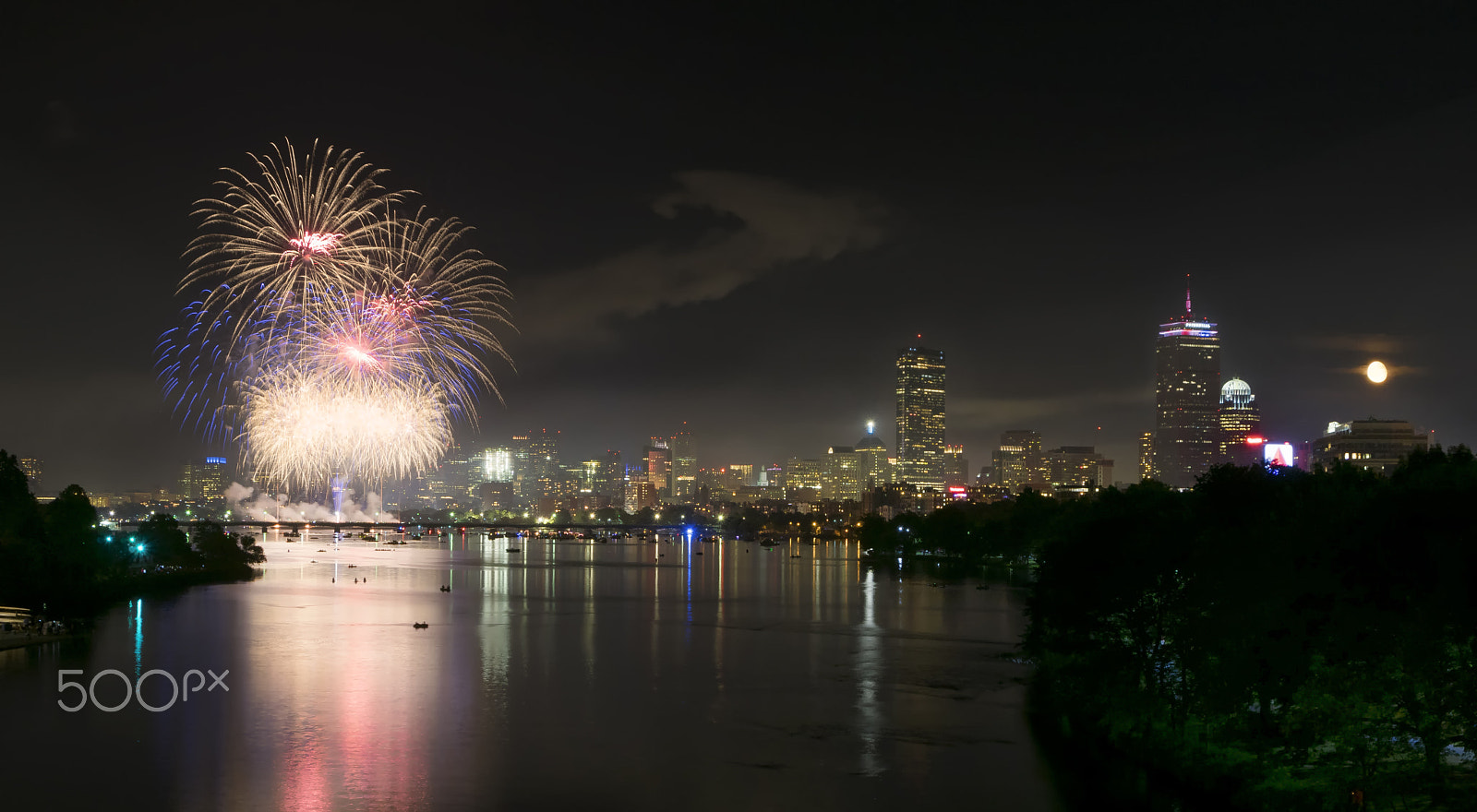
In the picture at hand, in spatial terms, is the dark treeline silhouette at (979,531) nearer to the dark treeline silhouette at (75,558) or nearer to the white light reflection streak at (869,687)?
the white light reflection streak at (869,687)

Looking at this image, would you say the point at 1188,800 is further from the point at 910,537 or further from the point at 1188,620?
the point at 910,537

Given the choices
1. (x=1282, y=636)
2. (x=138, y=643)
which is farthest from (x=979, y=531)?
(x=1282, y=636)

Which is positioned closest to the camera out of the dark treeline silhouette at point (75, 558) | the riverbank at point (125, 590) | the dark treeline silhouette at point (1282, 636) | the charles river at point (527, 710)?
the dark treeline silhouette at point (1282, 636)

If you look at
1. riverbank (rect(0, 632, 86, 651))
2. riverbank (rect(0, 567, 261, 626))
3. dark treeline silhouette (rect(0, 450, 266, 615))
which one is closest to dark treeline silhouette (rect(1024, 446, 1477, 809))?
riverbank (rect(0, 632, 86, 651))

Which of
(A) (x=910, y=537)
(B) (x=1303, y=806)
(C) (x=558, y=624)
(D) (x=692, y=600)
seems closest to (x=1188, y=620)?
(B) (x=1303, y=806)

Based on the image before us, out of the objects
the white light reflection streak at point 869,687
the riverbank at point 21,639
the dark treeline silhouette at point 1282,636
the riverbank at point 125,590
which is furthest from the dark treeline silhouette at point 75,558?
the dark treeline silhouette at point 1282,636

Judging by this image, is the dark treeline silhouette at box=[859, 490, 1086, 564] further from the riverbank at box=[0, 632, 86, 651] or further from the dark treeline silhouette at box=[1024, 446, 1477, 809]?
the riverbank at box=[0, 632, 86, 651]

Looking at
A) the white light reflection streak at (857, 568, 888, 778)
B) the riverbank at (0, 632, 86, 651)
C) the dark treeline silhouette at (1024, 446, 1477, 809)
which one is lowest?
the white light reflection streak at (857, 568, 888, 778)
